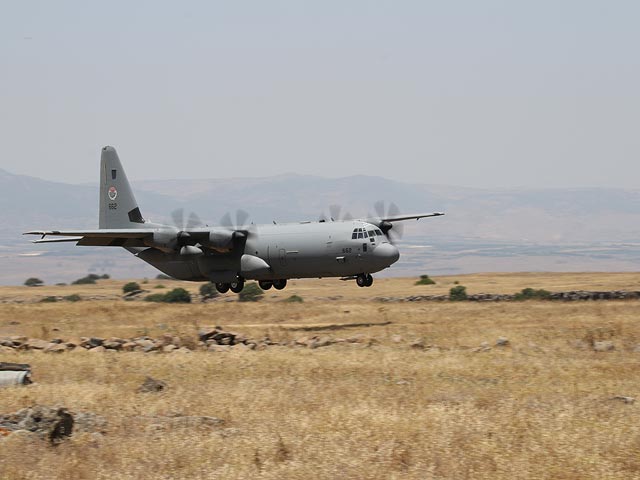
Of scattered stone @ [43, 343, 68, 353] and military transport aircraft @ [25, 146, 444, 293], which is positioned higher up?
military transport aircraft @ [25, 146, 444, 293]

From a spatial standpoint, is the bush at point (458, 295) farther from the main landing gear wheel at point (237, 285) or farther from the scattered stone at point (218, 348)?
the scattered stone at point (218, 348)

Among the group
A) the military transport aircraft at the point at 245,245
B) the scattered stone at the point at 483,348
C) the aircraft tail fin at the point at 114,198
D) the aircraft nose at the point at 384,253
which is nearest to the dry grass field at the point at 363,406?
the scattered stone at the point at 483,348

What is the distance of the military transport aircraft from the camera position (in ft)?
152

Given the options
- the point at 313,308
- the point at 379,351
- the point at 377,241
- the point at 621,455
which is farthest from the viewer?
the point at 313,308

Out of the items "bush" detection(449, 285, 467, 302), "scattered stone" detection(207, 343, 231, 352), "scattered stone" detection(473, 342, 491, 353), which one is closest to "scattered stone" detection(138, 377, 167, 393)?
"scattered stone" detection(207, 343, 231, 352)

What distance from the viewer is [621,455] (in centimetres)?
1432

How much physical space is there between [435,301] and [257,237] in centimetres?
1603

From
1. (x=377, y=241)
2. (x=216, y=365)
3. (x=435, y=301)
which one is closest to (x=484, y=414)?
(x=216, y=365)

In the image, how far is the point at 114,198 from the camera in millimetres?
55812

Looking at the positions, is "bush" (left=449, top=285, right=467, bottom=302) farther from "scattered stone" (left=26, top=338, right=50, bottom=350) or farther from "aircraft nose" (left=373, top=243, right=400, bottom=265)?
"scattered stone" (left=26, top=338, right=50, bottom=350)

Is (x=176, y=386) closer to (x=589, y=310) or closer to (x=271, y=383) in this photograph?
(x=271, y=383)

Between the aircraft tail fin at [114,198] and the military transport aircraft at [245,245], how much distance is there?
57mm

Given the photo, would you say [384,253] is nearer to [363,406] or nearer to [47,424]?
[363,406]

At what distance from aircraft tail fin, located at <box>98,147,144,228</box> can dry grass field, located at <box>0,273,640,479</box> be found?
1551 centimetres
